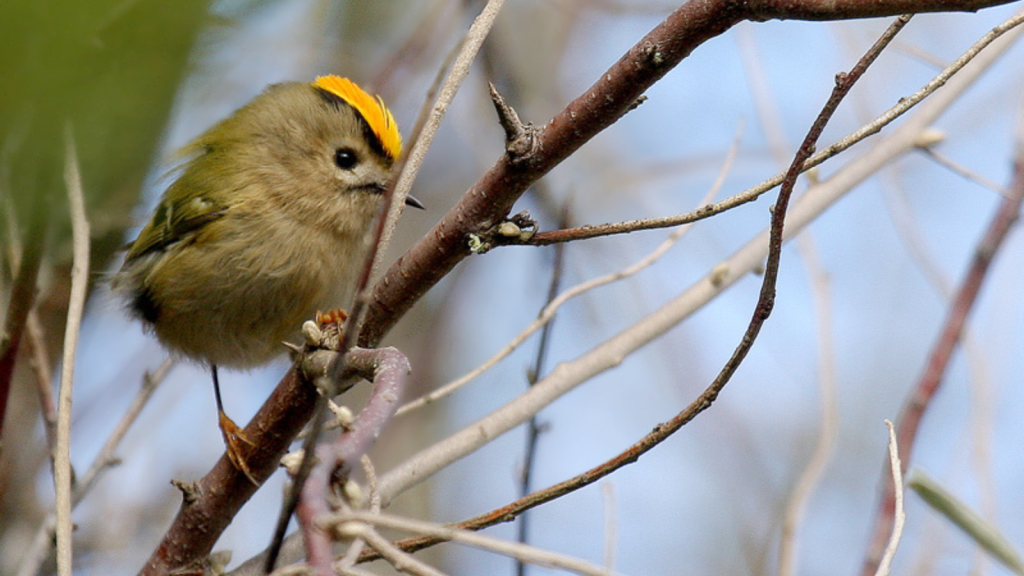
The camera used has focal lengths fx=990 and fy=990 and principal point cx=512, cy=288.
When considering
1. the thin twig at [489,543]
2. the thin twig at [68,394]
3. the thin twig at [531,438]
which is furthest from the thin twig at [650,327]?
the thin twig at [489,543]

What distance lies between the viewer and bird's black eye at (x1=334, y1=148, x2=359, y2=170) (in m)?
2.72

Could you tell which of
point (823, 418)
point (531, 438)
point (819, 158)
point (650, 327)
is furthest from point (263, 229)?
point (819, 158)

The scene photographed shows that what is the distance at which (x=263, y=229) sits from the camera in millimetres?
2430

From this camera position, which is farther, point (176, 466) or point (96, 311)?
point (176, 466)

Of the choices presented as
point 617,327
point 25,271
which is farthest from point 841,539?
point 25,271

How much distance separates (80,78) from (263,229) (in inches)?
57.9

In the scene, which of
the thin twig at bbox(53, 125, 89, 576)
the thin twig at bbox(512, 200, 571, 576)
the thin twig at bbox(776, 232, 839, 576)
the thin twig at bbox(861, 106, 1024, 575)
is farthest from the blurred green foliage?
the thin twig at bbox(861, 106, 1024, 575)

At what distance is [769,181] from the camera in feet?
3.98

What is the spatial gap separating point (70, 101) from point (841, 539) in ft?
12.2

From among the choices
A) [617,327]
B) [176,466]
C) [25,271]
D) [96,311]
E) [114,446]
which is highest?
[617,327]

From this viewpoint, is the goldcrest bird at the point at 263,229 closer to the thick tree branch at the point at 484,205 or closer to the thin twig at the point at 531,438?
the thick tree branch at the point at 484,205

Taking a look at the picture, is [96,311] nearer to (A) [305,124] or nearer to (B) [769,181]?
(A) [305,124]

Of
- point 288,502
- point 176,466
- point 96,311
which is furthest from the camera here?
point 176,466

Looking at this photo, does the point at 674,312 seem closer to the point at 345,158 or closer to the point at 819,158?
the point at 819,158
